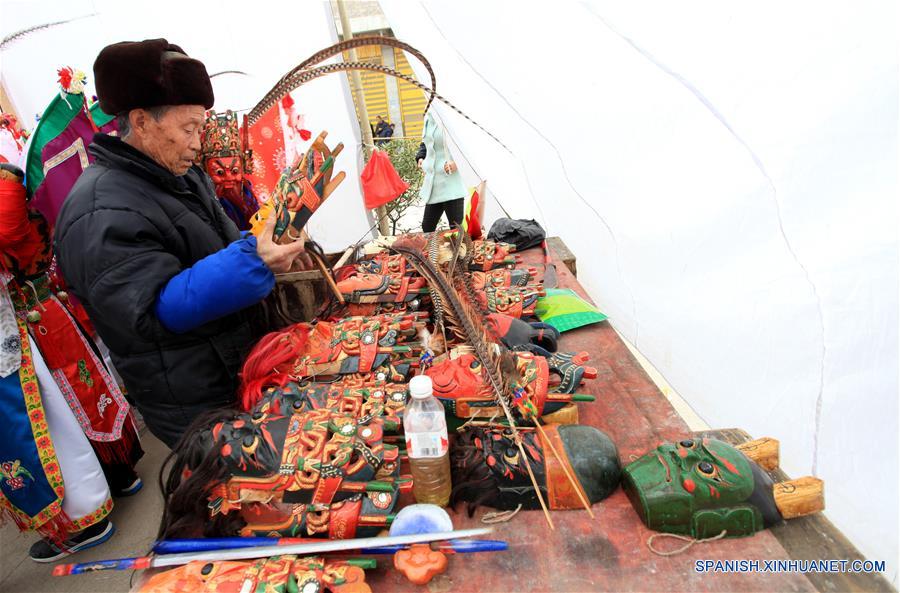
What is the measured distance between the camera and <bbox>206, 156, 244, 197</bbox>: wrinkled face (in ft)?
8.39

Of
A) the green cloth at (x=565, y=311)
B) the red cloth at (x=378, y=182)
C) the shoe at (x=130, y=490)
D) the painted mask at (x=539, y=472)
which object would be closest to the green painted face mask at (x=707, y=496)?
the painted mask at (x=539, y=472)

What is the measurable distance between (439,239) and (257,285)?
168 cm

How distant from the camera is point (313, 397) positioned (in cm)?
142

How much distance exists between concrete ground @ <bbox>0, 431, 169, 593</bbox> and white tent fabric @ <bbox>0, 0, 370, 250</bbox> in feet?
12.9

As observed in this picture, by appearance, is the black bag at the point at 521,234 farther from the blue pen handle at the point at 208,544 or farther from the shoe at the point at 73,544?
the shoe at the point at 73,544

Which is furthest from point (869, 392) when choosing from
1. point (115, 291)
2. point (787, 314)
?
point (115, 291)

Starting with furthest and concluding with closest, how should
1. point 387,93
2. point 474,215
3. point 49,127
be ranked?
point 387,93 → point 474,215 → point 49,127

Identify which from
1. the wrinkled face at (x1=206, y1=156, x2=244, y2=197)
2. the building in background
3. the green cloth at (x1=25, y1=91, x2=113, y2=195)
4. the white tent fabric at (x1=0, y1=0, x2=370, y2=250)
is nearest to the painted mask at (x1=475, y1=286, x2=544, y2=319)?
the wrinkled face at (x1=206, y1=156, x2=244, y2=197)

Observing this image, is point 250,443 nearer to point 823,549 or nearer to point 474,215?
point 823,549

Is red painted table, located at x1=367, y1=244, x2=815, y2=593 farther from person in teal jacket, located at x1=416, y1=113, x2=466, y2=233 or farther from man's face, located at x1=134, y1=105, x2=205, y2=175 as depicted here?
person in teal jacket, located at x1=416, y1=113, x2=466, y2=233

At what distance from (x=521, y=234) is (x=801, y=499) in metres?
2.19

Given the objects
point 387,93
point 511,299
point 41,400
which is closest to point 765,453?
point 511,299

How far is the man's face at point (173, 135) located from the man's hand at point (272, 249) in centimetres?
35

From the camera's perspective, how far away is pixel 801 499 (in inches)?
42.9
